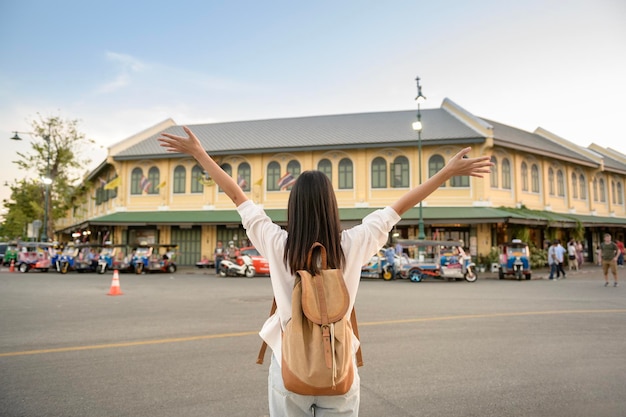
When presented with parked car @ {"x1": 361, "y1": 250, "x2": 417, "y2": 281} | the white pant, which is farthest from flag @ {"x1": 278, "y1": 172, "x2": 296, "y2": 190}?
the white pant

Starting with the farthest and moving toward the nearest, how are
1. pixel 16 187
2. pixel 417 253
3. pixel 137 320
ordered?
pixel 16 187
pixel 417 253
pixel 137 320

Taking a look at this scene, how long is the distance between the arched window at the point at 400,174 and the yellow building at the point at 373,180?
63 millimetres

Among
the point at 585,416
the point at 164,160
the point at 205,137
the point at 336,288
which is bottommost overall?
the point at 585,416

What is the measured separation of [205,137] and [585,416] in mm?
32063

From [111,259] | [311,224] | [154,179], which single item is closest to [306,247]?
[311,224]

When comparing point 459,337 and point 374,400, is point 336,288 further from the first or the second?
point 459,337

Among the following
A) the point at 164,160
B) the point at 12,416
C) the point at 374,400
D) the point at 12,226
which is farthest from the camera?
the point at 12,226

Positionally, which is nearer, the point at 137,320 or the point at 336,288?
the point at 336,288

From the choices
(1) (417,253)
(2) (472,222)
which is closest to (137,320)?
(1) (417,253)

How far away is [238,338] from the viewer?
7.21 meters

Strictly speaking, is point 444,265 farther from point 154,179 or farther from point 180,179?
point 154,179

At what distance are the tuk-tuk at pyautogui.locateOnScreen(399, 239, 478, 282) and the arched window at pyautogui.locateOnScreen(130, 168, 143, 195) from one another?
67.3 feet

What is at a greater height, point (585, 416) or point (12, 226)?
point (12, 226)

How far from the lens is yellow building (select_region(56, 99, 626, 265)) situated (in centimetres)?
2698
